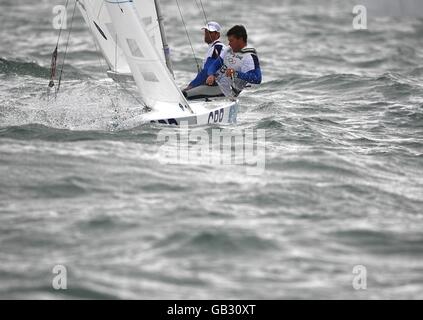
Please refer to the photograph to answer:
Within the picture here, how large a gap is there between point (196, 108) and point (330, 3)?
56.8ft

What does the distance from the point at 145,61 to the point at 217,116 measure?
935 millimetres

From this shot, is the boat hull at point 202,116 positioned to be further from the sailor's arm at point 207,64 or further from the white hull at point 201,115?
the sailor's arm at point 207,64

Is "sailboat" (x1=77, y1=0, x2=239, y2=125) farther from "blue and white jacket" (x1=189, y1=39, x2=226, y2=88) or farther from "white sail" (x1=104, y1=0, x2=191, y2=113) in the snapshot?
"blue and white jacket" (x1=189, y1=39, x2=226, y2=88)

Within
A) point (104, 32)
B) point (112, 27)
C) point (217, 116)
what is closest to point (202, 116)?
point (217, 116)

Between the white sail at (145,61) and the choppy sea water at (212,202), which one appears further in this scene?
the white sail at (145,61)

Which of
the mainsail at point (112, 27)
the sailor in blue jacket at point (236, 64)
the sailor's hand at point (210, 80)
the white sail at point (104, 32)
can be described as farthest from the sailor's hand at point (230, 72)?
the white sail at point (104, 32)

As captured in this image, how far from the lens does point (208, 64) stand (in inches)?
375

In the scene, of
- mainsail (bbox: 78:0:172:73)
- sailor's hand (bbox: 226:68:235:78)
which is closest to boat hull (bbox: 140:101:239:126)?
sailor's hand (bbox: 226:68:235:78)

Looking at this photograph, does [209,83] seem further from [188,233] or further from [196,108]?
[188,233]

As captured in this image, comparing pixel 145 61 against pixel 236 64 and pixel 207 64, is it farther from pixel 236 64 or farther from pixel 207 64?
pixel 236 64

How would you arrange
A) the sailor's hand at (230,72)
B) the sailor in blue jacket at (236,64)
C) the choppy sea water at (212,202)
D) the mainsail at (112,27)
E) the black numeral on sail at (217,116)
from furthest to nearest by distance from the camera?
the mainsail at (112,27) < the sailor in blue jacket at (236,64) < the sailor's hand at (230,72) < the black numeral on sail at (217,116) < the choppy sea water at (212,202)

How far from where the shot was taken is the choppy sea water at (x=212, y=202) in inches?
206

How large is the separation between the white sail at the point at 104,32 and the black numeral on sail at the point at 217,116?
1.67 meters

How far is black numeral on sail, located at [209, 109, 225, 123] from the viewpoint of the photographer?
28.5ft
